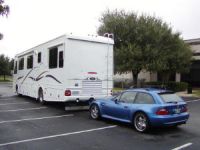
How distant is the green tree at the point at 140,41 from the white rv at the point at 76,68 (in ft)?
35.8

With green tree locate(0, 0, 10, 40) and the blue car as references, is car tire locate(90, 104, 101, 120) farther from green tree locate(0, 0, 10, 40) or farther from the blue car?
green tree locate(0, 0, 10, 40)

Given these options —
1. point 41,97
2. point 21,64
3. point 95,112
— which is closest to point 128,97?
point 95,112

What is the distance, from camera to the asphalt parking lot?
778 cm

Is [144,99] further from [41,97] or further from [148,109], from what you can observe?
[41,97]

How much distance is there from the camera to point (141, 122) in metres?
9.57

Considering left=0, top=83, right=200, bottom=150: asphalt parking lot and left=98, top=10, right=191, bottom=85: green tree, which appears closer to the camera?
left=0, top=83, right=200, bottom=150: asphalt parking lot

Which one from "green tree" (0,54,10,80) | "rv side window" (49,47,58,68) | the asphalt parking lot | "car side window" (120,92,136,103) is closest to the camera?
the asphalt parking lot

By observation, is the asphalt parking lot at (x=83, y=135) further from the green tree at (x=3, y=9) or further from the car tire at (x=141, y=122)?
the green tree at (x=3, y=9)

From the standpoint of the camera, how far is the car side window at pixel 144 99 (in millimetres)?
9637

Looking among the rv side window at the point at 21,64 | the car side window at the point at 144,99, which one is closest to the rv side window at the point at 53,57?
the car side window at the point at 144,99

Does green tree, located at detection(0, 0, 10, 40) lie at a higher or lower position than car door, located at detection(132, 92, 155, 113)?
higher

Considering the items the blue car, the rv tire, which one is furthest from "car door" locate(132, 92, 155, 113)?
the rv tire

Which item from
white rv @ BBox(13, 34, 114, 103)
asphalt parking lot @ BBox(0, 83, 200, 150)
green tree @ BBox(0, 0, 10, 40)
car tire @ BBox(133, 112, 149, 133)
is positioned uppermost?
green tree @ BBox(0, 0, 10, 40)

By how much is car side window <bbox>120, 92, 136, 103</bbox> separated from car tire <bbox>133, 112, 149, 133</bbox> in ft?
2.33
